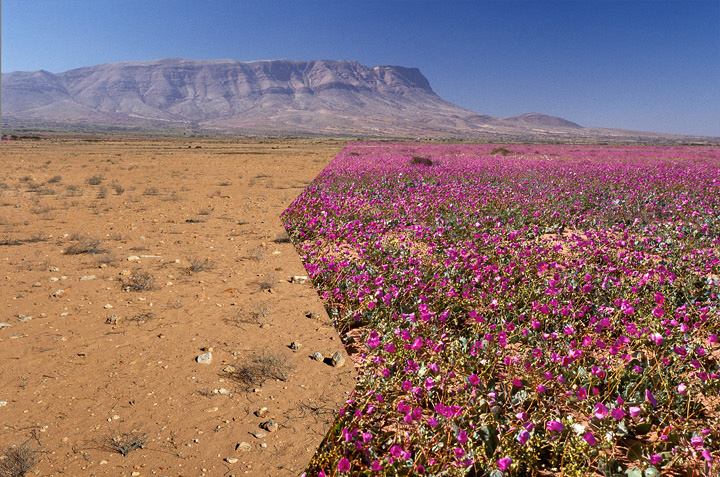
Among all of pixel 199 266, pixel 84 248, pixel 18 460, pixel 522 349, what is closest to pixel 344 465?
pixel 18 460

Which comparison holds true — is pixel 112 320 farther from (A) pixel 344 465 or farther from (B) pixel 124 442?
(A) pixel 344 465

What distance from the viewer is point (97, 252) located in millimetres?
7438

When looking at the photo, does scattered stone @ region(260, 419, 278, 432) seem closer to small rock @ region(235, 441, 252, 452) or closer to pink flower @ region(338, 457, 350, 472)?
small rock @ region(235, 441, 252, 452)

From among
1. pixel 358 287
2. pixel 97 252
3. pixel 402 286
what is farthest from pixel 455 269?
pixel 97 252

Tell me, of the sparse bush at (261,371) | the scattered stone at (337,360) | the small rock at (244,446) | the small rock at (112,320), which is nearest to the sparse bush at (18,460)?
the small rock at (244,446)

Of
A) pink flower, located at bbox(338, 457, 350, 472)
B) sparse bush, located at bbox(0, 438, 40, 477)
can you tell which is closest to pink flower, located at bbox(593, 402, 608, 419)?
pink flower, located at bbox(338, 457, 350, 472)

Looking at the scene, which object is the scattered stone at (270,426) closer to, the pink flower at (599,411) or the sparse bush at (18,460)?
the sparse bush at (18,460)

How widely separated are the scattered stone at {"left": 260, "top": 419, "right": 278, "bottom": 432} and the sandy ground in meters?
0.03

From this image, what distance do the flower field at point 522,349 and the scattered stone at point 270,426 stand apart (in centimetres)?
53

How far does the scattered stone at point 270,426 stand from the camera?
3.11 m

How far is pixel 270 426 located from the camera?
3.12 metres

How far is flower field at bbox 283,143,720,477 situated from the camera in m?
2.62

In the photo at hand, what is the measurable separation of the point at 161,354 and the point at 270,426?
165 cm

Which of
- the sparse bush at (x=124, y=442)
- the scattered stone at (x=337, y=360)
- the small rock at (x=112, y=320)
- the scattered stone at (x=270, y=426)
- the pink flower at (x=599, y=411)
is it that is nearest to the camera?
the pink flower at (x=599, y=411)
